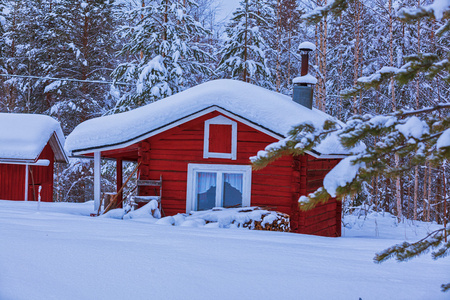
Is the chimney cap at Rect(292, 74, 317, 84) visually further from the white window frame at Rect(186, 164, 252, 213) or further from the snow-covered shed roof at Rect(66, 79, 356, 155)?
the white window frame at Rect(186, 164, 252, 213)

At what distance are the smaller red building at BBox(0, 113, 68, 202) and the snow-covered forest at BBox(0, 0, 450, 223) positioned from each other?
2606mm

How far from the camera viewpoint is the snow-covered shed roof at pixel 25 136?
64.6 feet

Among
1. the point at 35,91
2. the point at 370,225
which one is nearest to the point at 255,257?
the point at 370,225

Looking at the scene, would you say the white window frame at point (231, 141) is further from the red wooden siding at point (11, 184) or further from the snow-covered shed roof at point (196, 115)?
the red wooden siding at point (11, 184)

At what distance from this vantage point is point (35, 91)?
30.2 m

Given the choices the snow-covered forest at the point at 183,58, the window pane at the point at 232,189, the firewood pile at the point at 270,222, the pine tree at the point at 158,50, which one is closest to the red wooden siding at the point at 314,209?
the firewood pile at the point at 270,222

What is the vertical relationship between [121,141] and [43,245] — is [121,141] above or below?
above

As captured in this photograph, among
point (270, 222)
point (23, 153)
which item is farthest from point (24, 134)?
point (270, 222)

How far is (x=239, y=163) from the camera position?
12227mm

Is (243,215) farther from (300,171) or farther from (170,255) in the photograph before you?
(170,255)

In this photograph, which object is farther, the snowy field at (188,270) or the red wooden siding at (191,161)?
the red wooden siding at (191,161)

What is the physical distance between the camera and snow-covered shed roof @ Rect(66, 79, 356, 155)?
11555mm

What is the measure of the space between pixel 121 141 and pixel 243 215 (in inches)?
143

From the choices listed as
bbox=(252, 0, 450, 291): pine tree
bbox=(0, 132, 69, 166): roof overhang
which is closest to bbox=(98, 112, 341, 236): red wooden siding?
bbox=(252, 0, 450, 291): pine tree
